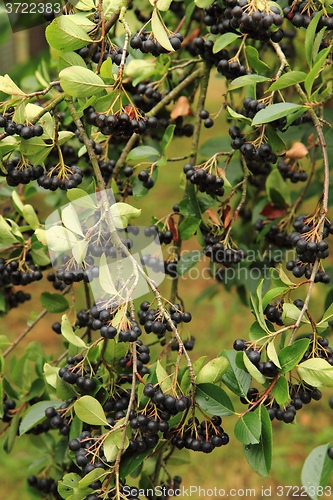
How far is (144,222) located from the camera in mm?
4547

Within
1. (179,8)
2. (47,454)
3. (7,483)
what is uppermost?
(179,8)

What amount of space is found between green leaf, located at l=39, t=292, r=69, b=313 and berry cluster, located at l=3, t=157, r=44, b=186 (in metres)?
0.40

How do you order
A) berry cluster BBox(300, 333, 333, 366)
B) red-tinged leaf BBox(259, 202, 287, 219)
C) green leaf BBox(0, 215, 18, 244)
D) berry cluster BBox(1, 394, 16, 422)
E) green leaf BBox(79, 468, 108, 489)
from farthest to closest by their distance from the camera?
red-tinged leaf BBox(259, 202, 287, 219)
berry cluster BBox(1, 394, 16, 422)
green leaf BBox(0, 215, 18, 244)
berry cluster BBox(300, 333, 333, 366)
green leaf BBox(79, 468, 108, 489)

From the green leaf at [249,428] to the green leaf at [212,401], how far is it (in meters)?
0.05

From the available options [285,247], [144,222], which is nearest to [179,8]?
[285,247]

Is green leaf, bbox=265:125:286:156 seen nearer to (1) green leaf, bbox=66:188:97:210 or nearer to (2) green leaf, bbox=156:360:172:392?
(1) green leaf, bbox=66:188:97:210

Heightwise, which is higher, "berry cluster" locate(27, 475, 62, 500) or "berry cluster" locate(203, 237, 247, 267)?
"berry cluster" locate(203, 237, 247, 267)

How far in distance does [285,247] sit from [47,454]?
1.16 m

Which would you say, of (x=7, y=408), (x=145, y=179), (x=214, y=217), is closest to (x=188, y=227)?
(x=214, y=217)

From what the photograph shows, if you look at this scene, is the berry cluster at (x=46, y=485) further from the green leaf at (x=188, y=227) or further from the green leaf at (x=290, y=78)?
the green leaf at (x=290, y=78)

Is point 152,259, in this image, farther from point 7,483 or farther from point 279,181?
point 7,483

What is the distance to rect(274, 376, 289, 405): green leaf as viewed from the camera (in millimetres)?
833

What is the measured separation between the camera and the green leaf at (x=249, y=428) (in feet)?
2.70

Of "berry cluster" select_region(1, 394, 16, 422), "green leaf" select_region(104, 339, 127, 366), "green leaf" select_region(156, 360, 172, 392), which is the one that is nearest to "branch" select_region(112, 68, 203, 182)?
"green leaf" select_region(104, 339, 127, 366)
